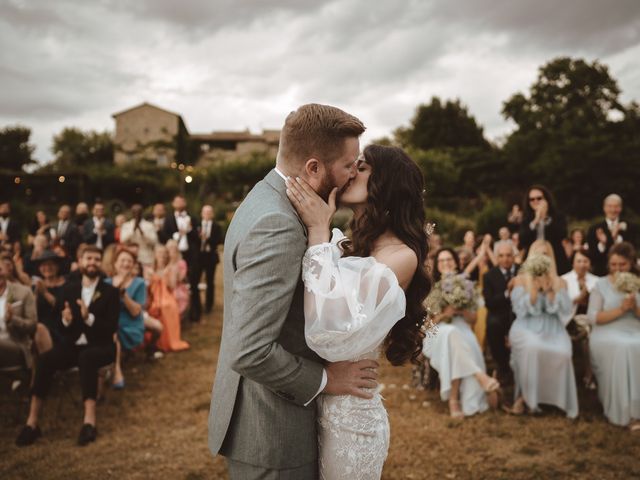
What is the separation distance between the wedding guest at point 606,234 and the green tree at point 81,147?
158 ft

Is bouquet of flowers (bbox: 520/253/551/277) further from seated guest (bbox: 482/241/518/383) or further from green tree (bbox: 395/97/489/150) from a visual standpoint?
green tree (bbox: 395/97/489/150)

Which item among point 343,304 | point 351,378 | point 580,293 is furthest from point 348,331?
point 580,293

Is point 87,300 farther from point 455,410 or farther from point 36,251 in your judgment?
point 455,410

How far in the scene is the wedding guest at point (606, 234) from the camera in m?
7.25

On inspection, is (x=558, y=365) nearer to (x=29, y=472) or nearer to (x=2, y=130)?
(x=29, y=472)

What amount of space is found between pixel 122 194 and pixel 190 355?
2815 centimetres

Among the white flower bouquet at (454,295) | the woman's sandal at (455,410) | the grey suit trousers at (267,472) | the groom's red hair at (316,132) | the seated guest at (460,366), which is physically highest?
the groom's red hair at (316,132)

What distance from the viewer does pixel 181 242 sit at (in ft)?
30.7

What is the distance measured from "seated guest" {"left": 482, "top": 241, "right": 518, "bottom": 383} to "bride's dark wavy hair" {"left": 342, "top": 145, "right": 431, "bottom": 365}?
174 inches

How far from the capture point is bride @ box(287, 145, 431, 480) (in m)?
1.72

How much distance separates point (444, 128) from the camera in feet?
135

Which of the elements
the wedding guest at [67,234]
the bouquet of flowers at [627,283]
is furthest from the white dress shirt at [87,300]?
the bouquet of flowers at [627,283]

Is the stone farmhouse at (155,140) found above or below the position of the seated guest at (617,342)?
above

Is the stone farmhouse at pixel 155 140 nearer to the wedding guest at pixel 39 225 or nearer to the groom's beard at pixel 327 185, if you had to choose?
the wedding guest at pixel 39 225
